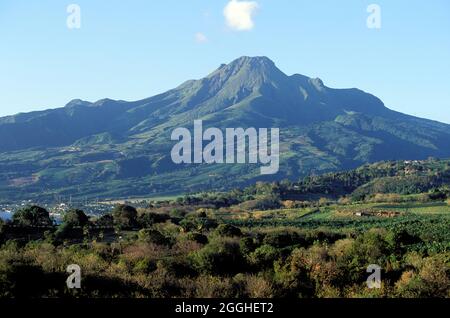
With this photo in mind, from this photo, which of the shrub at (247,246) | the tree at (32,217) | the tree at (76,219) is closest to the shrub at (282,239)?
the shrub at (247,246)

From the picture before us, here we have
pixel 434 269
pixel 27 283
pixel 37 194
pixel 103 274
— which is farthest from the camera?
pixel 37 194

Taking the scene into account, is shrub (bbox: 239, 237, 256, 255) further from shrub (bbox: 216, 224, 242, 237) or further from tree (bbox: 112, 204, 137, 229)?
tree (bbox: 112, 204, 137, 229)

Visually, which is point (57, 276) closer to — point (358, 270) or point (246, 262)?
point (246, 262)

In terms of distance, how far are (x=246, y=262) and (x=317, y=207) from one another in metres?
65.8

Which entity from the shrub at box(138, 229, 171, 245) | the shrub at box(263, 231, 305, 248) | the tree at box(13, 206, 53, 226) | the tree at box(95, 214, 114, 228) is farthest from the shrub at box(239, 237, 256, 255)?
the tree at box(13, 206, 53, 226)

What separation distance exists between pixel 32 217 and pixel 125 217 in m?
8.61

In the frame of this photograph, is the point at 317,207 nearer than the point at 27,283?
No

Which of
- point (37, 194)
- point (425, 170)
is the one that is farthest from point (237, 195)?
point (37, 194)

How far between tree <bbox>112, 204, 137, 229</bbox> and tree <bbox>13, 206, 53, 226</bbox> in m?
6.52

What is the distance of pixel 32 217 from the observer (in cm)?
5288

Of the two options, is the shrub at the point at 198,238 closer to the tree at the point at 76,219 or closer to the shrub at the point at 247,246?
the shrub at the point at 247,246

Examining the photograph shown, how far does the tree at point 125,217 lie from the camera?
52862 mm

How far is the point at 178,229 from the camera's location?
48.0m
